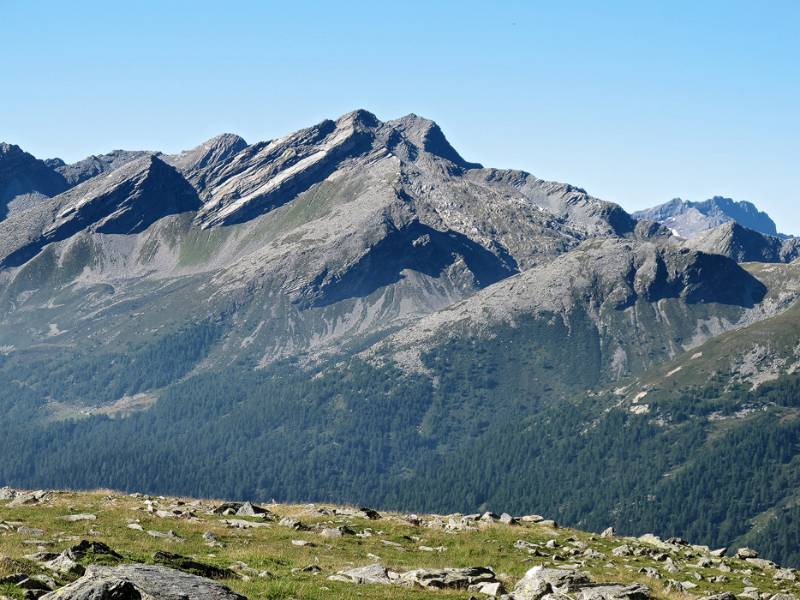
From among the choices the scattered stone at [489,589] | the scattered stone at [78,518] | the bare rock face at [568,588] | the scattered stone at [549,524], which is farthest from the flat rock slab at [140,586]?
the scattered stone at [549,524]

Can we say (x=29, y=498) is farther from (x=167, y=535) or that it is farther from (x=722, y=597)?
(x=722, y=597)

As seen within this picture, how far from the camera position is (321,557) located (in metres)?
48.0

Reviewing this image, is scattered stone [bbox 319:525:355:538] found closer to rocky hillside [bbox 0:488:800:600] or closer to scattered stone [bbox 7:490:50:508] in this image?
rocky hillside [bbox 0:488:800:600]

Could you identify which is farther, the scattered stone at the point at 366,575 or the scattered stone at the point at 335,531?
the scattered stone at the point at 335,531

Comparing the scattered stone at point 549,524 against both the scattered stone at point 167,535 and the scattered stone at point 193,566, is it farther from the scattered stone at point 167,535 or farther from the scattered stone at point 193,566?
the scattered stone at point 193,566

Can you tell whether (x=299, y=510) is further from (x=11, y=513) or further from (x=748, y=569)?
(x=748, y=569)

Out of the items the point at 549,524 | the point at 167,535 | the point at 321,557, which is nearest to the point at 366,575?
the point at 321,557

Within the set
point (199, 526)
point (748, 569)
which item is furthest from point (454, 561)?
point (748, 569)

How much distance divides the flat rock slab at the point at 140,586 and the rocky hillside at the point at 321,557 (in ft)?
0.19

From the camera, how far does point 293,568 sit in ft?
142

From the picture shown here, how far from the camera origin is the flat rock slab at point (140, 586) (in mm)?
30078

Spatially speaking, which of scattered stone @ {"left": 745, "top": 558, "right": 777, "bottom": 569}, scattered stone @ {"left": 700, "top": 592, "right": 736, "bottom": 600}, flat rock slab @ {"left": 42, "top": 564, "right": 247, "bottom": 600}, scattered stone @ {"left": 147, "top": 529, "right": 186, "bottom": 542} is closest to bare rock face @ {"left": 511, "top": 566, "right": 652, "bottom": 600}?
scattered stone @ {"left": 700, "top": 592, "right": 736, "bottom": 600}

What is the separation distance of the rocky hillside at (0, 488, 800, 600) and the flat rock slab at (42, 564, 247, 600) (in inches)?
2.3

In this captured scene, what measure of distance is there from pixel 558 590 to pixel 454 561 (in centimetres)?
1135
